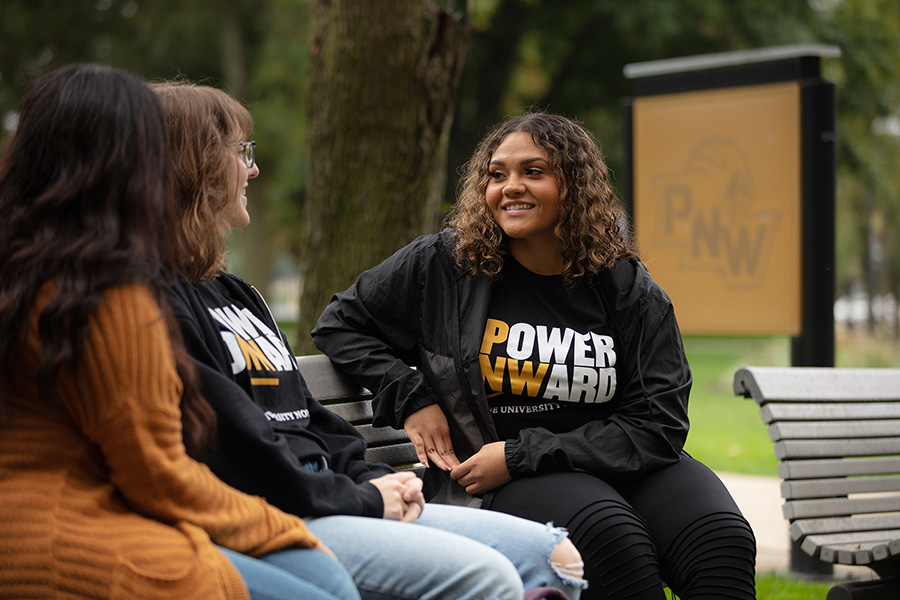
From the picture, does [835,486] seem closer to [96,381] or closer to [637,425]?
[637,425]

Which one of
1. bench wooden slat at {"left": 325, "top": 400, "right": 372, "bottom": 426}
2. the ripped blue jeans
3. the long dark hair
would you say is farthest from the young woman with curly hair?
the long dark hair

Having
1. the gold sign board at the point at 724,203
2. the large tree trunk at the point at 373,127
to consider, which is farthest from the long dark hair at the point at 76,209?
the gold sign board at the point at 724,203

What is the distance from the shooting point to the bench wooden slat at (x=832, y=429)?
3.66 m

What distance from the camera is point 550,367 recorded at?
3035mm

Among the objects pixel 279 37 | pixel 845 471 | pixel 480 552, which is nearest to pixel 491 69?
pixel 279 37

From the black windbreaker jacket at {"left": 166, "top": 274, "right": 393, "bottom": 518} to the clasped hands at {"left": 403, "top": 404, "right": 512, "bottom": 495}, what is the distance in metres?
0.41

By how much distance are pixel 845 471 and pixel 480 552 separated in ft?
7.07

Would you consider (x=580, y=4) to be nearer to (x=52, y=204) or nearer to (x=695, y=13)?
(x=695, y=13)

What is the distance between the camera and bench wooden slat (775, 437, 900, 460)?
364 centimetres

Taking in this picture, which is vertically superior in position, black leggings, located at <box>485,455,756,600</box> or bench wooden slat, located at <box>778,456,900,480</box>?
black leggings, located at <box>485,455,756,600</box>

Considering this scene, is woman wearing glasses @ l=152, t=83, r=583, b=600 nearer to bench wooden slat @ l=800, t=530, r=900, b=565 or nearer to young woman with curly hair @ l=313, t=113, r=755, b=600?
young woman with curly hair @ l=313, t=113, r=755, b=600

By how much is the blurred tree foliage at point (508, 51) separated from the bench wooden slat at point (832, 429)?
12032mm

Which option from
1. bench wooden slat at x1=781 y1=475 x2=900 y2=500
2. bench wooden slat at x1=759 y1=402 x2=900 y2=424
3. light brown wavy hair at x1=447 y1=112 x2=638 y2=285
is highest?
light brown wavy hair at x1=447 y1=112 x2=638 y2=285

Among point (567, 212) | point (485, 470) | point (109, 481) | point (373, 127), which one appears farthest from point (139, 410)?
point (373, 127)
